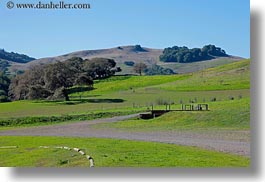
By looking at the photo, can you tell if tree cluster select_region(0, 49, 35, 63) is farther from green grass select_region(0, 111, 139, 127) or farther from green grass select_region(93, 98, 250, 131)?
green grass select_region(93, 98, 250, 131)

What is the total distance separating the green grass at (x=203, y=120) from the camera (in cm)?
1130

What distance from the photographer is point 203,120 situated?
1274cm

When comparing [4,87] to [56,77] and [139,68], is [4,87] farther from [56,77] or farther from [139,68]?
[139,68]

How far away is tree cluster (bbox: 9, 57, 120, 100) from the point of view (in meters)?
10.3

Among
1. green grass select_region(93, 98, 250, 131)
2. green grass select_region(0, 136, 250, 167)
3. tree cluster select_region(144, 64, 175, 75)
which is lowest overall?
green grass select_region(0, 136, 250, 167)

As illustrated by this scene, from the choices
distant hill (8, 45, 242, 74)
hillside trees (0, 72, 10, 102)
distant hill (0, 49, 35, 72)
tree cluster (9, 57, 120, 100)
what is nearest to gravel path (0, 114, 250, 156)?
hillside trees (0, 72, 10, 102)

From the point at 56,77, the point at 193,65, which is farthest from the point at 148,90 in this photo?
the point at 56,77

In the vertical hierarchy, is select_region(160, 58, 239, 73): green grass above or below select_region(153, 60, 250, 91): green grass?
above

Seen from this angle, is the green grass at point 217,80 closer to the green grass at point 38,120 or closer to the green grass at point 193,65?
the green grass at point 193,65

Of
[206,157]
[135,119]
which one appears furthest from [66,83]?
[135,119]

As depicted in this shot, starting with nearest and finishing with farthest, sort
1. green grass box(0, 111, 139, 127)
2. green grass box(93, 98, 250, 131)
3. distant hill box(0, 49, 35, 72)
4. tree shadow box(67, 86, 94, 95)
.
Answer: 1. distant hill box(0, 49, 35, 72)
2. tree shadow box(67, 86, 94, 95)
3. green grass box(0, 111, 139, 127)
4. green grass box(93, 98, 250, 131)

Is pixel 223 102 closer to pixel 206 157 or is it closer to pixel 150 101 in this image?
pixel 150 101

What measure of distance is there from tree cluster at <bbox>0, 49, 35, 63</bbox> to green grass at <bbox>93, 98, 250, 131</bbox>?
3.64 m

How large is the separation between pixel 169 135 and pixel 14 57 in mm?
→ 3860
